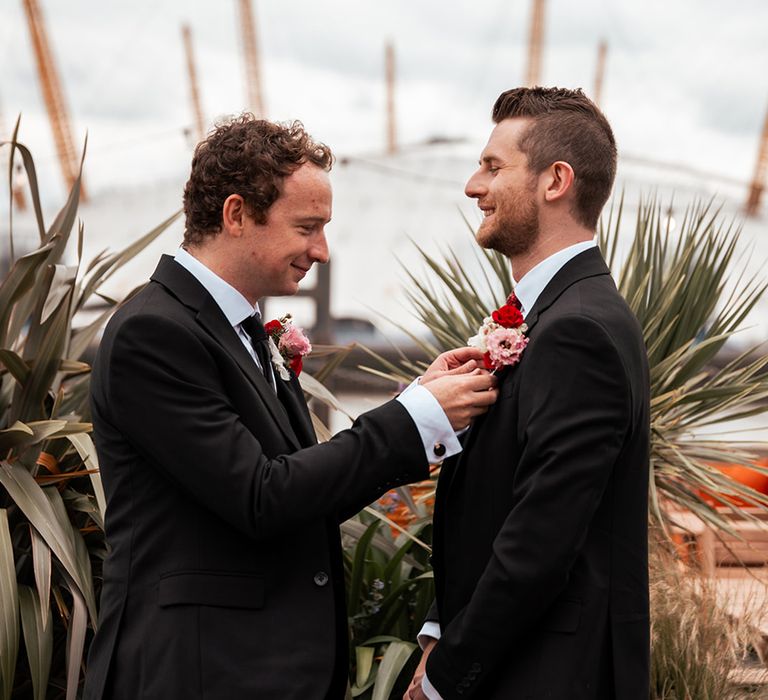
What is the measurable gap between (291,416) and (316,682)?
2.11ft

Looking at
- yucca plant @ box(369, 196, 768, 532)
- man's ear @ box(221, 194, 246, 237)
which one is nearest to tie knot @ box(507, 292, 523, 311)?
man's ear @ box(221, 194, 246, 237)

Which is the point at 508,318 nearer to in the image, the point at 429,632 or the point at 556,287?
the point at 556,287

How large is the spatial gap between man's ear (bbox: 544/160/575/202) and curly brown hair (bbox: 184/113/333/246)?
0.54 meters

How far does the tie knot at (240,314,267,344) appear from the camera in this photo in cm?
248

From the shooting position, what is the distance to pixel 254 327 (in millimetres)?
2492

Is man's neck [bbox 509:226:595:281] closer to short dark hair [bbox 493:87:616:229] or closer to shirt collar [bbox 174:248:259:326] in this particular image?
short dark hair [bbox 493:87:616:229]

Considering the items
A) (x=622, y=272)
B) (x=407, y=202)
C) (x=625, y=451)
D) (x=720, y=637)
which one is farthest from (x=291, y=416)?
(x=407, y=202)

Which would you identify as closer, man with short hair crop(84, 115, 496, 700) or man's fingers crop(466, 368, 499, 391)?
man with short hair crop(84, 115, 496, 700)

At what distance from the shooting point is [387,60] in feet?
145

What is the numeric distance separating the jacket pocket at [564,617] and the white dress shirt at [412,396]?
1.30 ft

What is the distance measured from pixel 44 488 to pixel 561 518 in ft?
6.96

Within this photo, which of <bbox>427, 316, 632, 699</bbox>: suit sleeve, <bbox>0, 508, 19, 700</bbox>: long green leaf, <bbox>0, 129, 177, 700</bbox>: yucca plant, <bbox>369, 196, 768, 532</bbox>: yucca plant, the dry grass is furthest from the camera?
<bbox>369, 196, 768, 532</bbox>: yucca plant

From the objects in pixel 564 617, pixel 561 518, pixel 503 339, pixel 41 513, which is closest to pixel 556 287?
pixel 503 339

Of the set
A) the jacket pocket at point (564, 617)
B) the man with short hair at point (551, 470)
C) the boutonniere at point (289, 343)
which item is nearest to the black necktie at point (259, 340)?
the boutonniere at point (289, 343)
